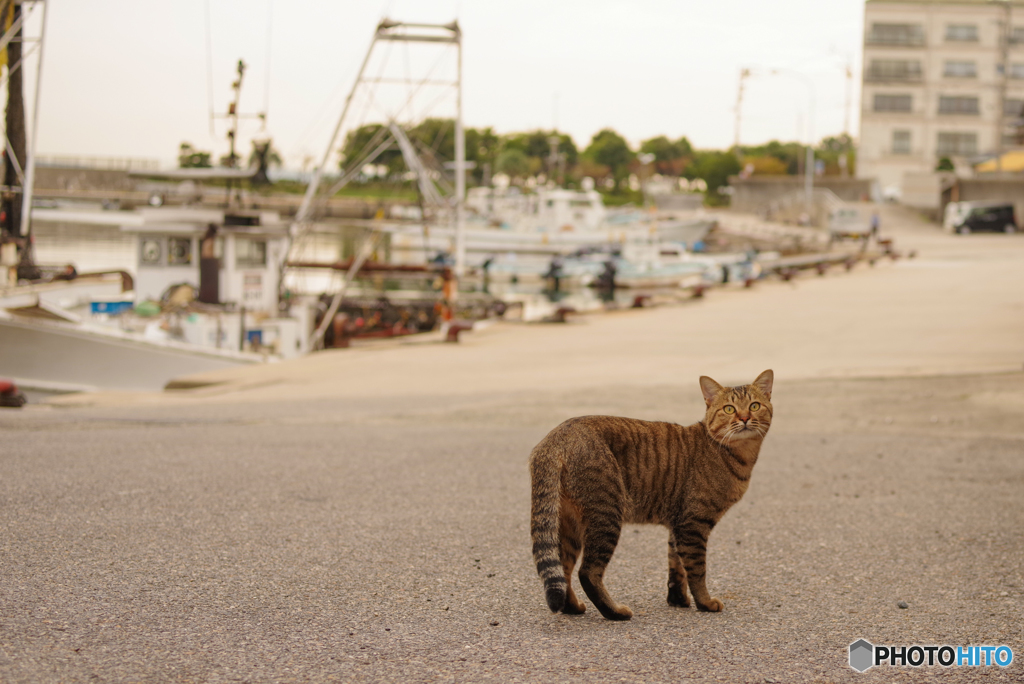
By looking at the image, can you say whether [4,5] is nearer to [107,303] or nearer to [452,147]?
[107,303]

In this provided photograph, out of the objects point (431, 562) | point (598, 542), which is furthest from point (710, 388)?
point (431, 562)

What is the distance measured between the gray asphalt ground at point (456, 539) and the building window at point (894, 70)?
2846 inches

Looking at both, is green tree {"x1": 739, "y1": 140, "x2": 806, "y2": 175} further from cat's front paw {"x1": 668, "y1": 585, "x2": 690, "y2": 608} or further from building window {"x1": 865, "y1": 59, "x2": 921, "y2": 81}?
cat's front paw {"x1": 668, "y1": 585, "x2": 690, "y2": 608}

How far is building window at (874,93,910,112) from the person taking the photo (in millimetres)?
78625

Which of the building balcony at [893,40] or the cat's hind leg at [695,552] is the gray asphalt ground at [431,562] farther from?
the building balcony at [893,40]

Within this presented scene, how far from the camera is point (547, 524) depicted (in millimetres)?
4020

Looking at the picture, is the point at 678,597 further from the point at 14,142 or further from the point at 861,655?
the point at 14,142

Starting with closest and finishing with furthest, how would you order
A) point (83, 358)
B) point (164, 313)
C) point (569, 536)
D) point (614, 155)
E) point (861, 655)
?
point (861, 655) → point (569, 536) → point (83, 358) → point (164, 313) → point (614, 155)

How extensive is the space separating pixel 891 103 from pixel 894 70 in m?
2.73

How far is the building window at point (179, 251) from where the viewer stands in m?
20.5

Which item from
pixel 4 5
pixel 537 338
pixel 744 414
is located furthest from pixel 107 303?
pixel 744 414

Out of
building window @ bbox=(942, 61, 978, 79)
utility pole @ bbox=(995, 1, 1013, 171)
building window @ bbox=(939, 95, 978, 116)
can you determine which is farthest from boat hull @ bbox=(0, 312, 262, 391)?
building window @ bbox=(942, 61, 978, 79)

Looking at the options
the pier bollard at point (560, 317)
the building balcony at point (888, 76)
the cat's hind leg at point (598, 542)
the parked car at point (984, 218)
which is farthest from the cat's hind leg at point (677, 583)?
the building balcony at point (888, 76)

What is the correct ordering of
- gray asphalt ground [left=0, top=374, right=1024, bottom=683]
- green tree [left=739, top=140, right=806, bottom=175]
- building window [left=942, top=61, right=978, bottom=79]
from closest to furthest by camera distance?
gray asphalt ground [left=0, top=374, right=1024, bottom=683] < building window [left=942, top=61, right=978, bottom=79] < green tree [left=739, top=140, right=806, bottom=175]
